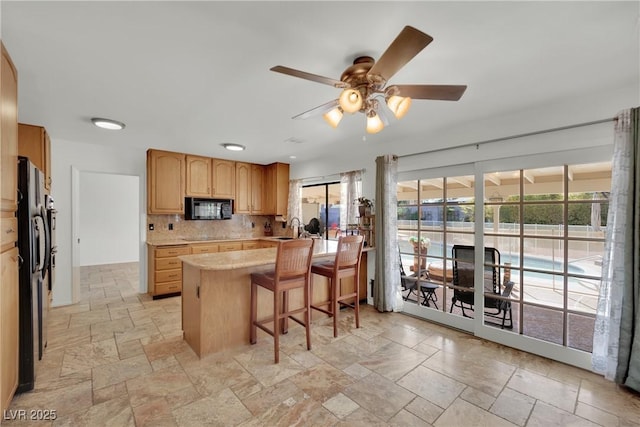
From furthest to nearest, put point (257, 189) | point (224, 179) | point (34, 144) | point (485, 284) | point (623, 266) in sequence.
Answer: point (257, 189)
point (224, 179)
point (34, 144)
point (485, 284)
point (623, 266)

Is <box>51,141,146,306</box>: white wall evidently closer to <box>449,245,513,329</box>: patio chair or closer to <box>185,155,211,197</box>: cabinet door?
<box>185,155,211,197</box>: cabinet door

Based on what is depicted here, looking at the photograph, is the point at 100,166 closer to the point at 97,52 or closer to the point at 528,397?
the point at 97,52

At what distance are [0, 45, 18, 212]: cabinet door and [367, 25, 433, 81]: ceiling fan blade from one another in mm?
2074

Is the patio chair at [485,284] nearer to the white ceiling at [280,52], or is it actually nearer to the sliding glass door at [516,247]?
the sliding glass door at [516,247]

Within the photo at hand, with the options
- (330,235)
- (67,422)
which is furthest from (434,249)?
(67,422)

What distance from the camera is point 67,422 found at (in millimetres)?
1724

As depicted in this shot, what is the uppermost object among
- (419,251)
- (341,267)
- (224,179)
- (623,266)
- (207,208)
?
(224,179)

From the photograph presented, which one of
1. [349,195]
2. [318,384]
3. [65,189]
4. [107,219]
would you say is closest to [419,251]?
[349,195]

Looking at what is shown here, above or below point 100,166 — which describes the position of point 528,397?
below

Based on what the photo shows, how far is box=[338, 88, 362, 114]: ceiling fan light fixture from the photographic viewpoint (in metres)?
1.60

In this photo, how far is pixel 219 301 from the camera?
259 centimetres

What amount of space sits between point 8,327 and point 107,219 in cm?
635

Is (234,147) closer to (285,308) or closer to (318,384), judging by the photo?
(285,308)

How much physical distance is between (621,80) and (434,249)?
7.18 feet
